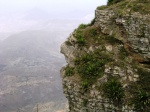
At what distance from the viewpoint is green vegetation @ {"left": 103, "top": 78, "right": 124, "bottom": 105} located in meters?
38.2

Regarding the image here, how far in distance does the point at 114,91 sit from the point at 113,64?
3.67 metres

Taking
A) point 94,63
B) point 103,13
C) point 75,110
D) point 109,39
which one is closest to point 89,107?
point 75,110

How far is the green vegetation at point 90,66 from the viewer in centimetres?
4072

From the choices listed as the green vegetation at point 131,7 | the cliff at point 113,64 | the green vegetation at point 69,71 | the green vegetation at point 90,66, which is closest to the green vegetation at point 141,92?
the cliff at point 113,64

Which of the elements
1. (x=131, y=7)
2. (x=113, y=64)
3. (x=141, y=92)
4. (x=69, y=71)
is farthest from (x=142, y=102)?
(x=131, y=7)

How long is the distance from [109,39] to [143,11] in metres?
5.48

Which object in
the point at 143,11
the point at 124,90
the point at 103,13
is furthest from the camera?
the point at 103,13

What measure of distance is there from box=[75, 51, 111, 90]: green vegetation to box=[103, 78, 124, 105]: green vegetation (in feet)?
7.04

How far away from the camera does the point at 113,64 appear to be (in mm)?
40438

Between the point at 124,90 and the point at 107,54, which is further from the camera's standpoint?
the point at 107,54

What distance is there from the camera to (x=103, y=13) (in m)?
44.7

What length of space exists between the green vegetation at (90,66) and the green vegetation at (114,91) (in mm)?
2147

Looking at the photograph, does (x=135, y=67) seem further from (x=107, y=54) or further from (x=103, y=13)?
(x=103, y=13)

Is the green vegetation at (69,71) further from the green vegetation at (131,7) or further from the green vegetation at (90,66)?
the green vegetation at (131,7)
